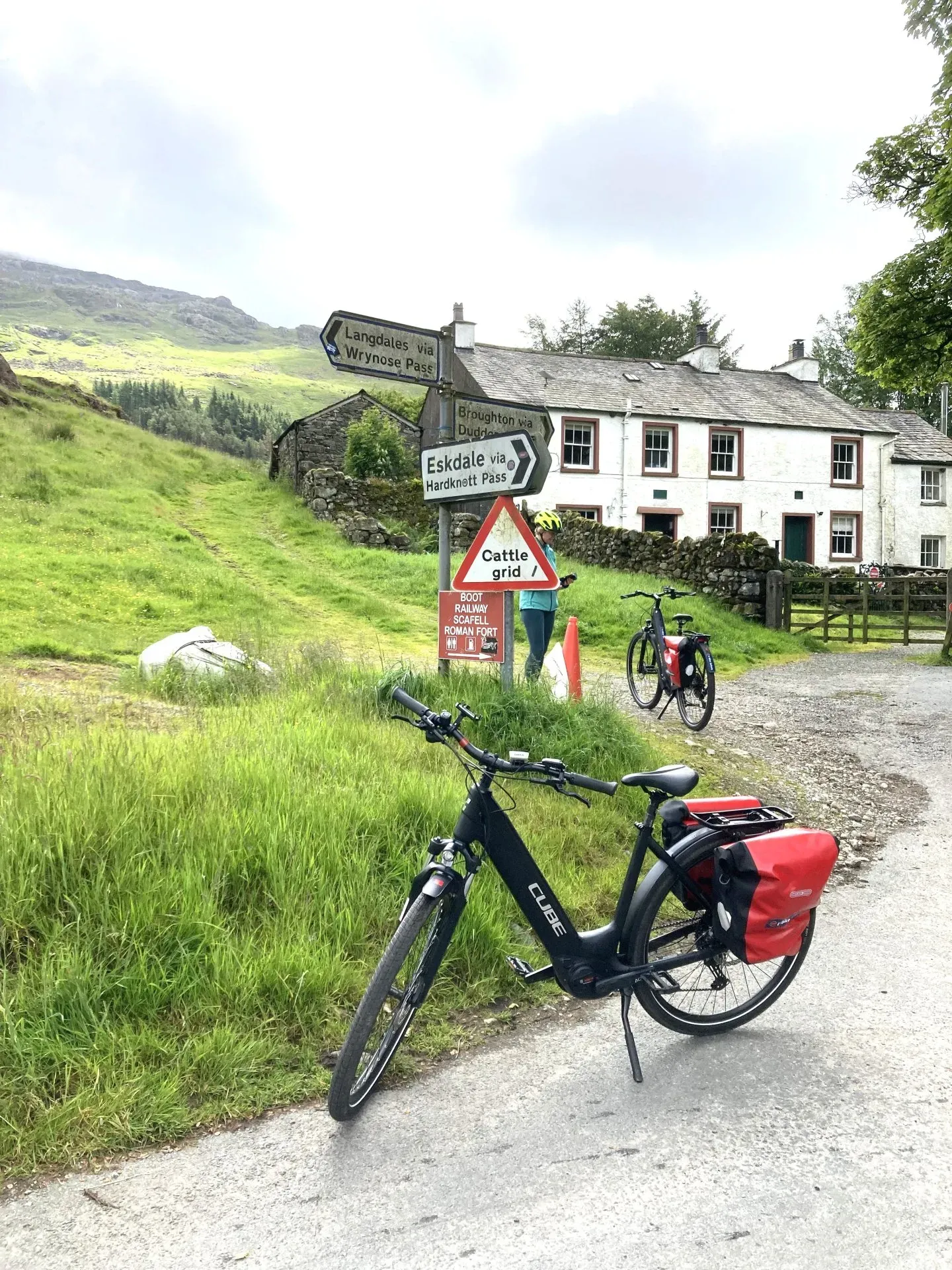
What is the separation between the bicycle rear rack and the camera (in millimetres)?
3303

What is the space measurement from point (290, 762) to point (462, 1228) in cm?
265

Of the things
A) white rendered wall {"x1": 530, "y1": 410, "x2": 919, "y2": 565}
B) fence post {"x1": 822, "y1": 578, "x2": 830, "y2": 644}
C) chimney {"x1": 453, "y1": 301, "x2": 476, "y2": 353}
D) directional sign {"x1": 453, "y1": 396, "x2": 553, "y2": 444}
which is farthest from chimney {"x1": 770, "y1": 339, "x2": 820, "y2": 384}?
directional sign {"x1": 453, "y1": 396, "x2": 553, "y2": 444}

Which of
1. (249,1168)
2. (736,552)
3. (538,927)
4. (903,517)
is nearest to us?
(249,1168)

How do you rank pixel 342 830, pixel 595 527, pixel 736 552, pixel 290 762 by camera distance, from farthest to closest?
pixel 595 527, pixel 736 552, pixel 290 762, pixel 342 830

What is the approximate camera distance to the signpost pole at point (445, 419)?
21.8 feet

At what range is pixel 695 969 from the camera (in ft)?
11.0

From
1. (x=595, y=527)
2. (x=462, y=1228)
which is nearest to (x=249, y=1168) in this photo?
(x=462, y=1228)

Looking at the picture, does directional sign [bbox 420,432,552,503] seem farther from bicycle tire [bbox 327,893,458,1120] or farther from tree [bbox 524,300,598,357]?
tree [bbox 524,300,598,357]

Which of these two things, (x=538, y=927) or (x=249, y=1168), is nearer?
(x=249, y=1168)

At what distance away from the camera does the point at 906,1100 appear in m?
2.90

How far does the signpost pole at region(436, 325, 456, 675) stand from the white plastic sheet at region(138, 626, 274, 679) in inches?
61.1

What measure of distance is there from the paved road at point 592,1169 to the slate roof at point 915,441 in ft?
113

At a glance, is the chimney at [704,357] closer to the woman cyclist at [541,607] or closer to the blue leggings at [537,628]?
the woman cyclist at [541,607]

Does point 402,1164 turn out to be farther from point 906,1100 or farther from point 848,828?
point 848,828
